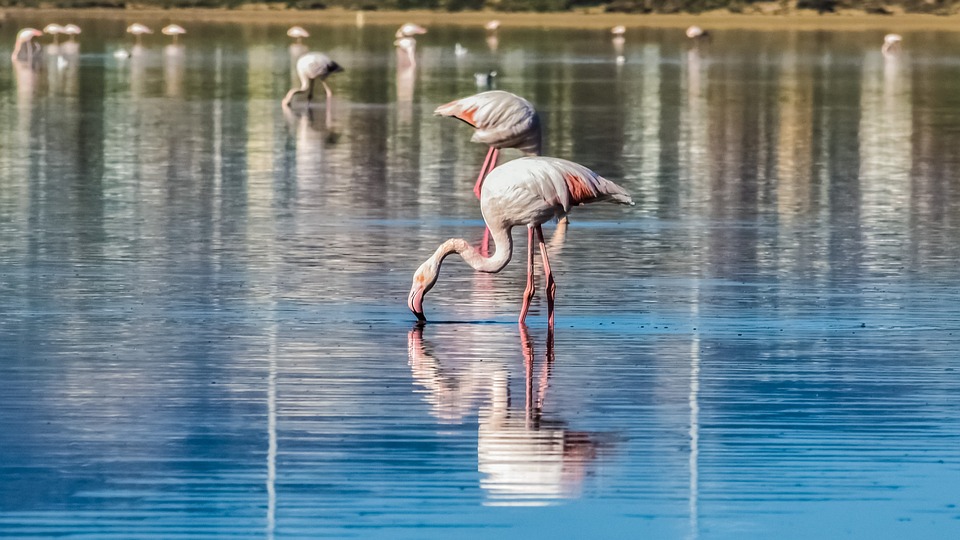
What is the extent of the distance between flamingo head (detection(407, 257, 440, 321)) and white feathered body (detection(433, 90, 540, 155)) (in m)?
5.01

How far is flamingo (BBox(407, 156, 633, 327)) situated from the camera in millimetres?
12680

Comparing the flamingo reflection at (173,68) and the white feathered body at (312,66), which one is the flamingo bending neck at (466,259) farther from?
the flamingo reflection at (173,68)

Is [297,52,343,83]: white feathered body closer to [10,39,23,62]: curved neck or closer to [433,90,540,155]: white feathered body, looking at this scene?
[10,39,23,62]: curved neck

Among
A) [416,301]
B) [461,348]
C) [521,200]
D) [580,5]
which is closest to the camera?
[461,348]

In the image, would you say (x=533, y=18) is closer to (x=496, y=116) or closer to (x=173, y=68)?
(x=173, y=68)

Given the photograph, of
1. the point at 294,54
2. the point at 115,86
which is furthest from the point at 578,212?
the point at 294,54

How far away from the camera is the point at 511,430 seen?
10.0m

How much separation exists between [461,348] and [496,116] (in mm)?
5851

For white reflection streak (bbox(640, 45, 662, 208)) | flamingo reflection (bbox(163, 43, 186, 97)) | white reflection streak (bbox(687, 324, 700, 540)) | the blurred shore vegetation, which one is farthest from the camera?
the blurred shore vegetation

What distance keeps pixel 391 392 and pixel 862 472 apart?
110 inches

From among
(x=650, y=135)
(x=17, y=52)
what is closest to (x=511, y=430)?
(x=650, y=135)

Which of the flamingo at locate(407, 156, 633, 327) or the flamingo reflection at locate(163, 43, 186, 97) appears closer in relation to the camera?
the flamingo at locate(407, 156, 633, 327)

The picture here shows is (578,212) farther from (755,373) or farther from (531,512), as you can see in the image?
(531,512)

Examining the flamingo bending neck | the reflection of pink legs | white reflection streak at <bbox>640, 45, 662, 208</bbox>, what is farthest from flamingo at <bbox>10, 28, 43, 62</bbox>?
the reflection of pink legs
